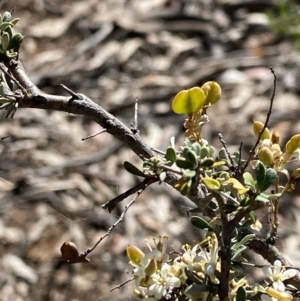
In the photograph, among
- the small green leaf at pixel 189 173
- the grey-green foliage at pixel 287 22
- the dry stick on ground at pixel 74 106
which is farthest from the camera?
the grey-green foliage at pixel 287 22

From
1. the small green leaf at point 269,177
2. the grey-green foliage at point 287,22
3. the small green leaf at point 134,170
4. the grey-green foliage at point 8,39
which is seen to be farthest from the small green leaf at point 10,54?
the grey-green foliage at point 287,22

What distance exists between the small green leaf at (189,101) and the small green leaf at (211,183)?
0.09 m

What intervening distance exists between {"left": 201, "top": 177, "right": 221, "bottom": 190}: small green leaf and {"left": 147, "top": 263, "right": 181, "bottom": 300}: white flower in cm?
10

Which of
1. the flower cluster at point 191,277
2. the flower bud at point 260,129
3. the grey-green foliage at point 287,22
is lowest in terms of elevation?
the grey-green foliage at point 287,22

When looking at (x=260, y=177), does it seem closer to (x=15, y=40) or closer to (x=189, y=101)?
(x=189, y=101)

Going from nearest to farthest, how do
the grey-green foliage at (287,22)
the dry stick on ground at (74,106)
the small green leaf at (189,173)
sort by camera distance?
the small green leaf at (189,173) < the dry stick on ground at (74,106) < the grey-green foliage at (287,22)

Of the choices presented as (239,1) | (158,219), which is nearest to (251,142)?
(158,219)

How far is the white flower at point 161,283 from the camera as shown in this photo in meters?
0.54

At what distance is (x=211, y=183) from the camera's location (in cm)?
49

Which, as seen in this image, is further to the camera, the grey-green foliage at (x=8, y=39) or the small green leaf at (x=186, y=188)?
the grey-green foliage at (x=8, y=39)

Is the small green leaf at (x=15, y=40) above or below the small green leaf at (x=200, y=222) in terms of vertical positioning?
above

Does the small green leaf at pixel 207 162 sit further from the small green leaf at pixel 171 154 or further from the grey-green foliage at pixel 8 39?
the grey-green foliage at pixel 8 39

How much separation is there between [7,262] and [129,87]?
40.8 inches

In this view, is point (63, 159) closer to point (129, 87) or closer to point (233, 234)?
point (129, 87)
